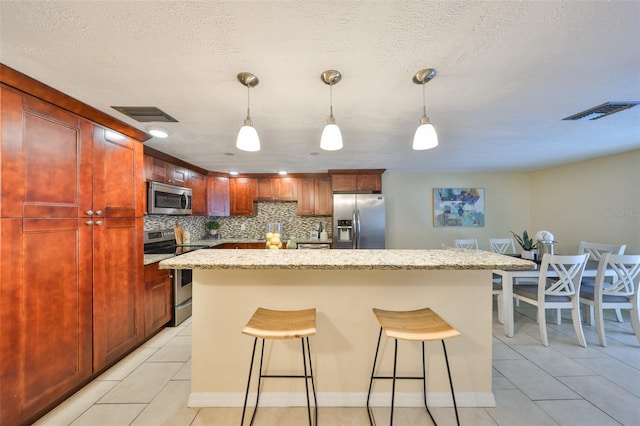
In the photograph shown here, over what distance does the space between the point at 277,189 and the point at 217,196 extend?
109cm

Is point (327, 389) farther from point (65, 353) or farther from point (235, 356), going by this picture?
point (65, 353)

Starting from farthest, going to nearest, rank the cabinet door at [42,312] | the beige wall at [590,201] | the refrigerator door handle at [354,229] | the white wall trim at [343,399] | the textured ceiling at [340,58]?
the refrigerator door handle at [354,229], the beige wall at [590,201], the white wall trim at [343,399], the cabinet door at [42,312], the textured ceiling at [340,58]

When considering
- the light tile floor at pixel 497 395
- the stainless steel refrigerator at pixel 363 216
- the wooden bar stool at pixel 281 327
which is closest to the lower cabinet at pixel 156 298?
the light tile floor at pixel 497 395

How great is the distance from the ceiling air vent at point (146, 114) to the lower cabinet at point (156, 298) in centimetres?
140

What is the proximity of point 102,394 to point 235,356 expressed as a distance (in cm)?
106

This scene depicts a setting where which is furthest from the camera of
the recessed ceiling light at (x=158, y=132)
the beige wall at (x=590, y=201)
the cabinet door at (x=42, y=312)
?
the beige wall at (x=590, y=201)

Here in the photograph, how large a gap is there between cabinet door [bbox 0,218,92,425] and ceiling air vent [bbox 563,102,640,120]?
13.1ft

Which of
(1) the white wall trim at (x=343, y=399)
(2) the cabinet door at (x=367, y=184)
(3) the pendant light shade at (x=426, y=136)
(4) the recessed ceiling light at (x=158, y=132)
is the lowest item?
(1) the white wall trim at (x=343, y=399)

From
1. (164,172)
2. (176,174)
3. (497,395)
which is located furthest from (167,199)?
(497,395)

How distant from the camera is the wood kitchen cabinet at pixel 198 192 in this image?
3.92 metres

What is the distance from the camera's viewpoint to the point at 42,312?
5.03 feet

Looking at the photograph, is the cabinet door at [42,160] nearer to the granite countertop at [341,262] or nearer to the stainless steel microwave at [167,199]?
the granite countertop at [341,262]

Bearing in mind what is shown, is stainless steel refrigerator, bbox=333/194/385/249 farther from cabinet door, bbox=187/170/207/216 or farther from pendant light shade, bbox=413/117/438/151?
pendant light shade, bbox=413/117/438/151

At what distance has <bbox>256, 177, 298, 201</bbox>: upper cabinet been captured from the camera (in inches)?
185
